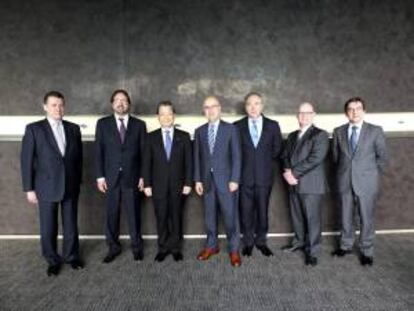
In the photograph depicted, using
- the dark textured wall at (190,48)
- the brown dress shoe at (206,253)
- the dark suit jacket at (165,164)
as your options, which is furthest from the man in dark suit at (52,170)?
the brown dress shoe at (206,253)

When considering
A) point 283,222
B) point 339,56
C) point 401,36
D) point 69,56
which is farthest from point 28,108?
point 401,36

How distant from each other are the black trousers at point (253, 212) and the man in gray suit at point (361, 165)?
752mm

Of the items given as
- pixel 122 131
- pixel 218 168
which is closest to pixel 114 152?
pixel 122 131

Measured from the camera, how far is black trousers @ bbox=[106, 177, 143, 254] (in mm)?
4258

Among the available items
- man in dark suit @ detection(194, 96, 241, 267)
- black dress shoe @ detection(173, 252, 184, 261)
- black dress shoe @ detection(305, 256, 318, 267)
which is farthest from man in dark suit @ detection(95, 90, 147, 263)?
black dress shoe @ detection(305, 256, 318, 267)

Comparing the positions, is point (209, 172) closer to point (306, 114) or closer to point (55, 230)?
point (306, 114)

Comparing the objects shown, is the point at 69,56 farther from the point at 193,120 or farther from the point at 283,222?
the point at 283,222

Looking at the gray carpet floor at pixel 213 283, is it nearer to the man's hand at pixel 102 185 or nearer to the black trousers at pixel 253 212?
the black trousers at pixel 253 212

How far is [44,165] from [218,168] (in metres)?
1.57

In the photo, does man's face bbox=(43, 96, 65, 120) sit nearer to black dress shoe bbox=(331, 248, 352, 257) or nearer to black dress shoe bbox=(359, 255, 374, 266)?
black dress shoe bbox=(331, 248, 352, 257)

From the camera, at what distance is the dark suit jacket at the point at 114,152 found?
4199 millimetres

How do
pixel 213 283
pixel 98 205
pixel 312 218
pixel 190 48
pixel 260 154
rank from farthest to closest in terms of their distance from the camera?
pixel 98 205 < pixel 190 48 < pixel 260 154 < pixel 312 218 < pixel 213 283

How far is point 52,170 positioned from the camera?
155 inches

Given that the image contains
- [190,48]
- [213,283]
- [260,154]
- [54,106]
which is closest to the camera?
[213,283]
